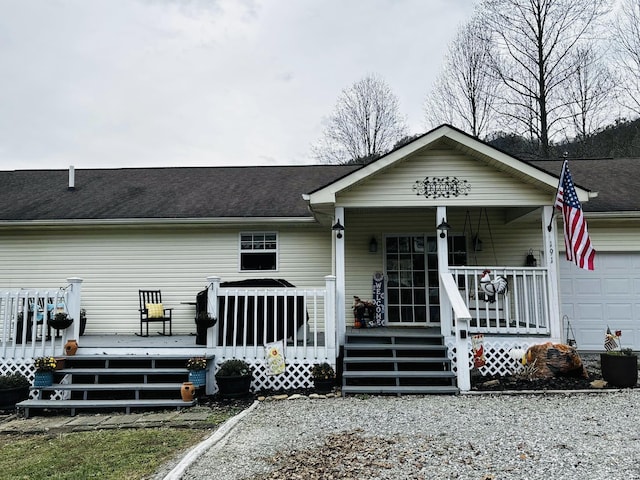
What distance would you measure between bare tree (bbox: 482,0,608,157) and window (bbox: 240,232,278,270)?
14.9 m

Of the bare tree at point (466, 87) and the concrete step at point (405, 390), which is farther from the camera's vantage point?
the bare tree at point (466, 87)

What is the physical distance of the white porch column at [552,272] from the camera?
712cm

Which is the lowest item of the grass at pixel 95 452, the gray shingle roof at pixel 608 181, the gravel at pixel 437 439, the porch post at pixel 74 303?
the grass at pixel 95 452

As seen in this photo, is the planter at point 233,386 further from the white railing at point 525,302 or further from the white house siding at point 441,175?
the white railing at point 525,302

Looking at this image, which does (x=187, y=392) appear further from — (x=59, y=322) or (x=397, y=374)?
(x=397, y=374)

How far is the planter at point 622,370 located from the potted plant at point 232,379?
5.21m

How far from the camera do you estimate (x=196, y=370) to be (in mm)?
6328

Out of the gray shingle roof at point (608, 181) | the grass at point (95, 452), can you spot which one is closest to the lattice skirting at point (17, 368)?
the grass at point (95, 452)

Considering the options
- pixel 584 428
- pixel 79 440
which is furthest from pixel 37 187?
pixel 584 428

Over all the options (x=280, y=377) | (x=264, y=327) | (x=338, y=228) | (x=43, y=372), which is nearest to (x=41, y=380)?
(x=43, y=372)

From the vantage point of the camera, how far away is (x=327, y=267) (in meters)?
9.52

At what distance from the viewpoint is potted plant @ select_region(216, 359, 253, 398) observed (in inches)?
247

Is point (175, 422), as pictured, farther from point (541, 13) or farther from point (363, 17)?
point (541, 13)

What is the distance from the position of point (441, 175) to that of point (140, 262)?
6.62 meters
